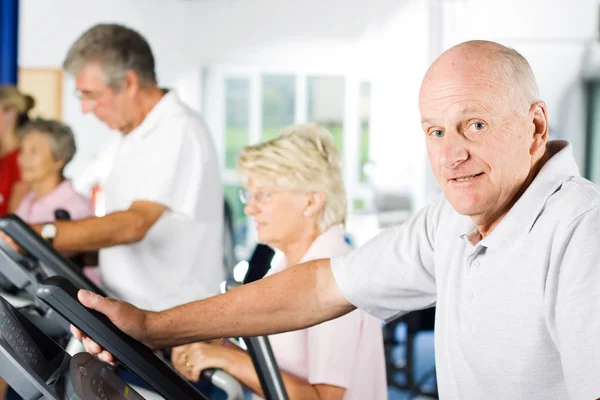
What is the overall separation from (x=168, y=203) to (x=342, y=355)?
1.19m

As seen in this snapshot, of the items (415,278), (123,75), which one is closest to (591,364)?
(415,278)

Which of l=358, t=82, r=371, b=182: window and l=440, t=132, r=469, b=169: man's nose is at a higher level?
l=440, t=132, r=469, b=169: man's nose

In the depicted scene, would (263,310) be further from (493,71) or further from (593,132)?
(593,132)

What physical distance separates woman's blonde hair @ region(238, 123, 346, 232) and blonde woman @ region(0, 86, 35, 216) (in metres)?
3.12

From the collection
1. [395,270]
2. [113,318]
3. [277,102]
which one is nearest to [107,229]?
[113,318]

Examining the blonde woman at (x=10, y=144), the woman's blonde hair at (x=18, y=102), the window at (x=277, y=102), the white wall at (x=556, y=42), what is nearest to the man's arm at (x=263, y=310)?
the blonde woman at (x=10, y=144)

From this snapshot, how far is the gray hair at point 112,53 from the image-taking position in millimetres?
2939

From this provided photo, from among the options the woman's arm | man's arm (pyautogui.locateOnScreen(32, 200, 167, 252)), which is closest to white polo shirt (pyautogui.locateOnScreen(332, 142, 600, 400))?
A: the woman's arm

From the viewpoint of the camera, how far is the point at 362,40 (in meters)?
7.78

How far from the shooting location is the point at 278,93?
8.68m

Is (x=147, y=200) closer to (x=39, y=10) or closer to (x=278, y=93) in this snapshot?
(x=39, y=10)

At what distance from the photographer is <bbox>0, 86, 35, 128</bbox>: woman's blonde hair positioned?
514cm

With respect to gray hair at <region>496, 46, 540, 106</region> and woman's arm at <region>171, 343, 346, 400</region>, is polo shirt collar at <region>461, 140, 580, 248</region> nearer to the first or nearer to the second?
gray hair at <region>496, 46, 540, 106</region>

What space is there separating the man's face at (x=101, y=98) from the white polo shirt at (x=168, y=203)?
8 cm
